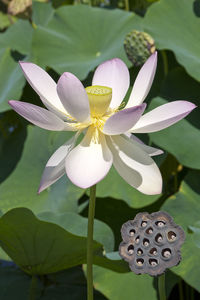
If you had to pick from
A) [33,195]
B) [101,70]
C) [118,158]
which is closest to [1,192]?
[33,195]

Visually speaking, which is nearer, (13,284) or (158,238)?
(158,238)

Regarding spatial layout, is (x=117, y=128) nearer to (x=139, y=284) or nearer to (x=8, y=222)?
(x=8, y=222)

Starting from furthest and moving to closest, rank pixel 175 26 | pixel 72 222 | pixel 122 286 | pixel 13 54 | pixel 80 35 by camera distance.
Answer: pixel 13 54
pixel 80 35
pixel 175 26
pixel 122 286
pixel 72 222

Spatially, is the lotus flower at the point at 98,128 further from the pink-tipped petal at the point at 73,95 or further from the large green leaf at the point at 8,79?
the large green leaf at the point at 8,79

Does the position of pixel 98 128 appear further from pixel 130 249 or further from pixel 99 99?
pixel 130 249

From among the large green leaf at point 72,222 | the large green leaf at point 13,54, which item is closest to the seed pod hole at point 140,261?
the large green leaf at point 72,222

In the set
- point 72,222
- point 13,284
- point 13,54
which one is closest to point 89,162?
point 72,222
